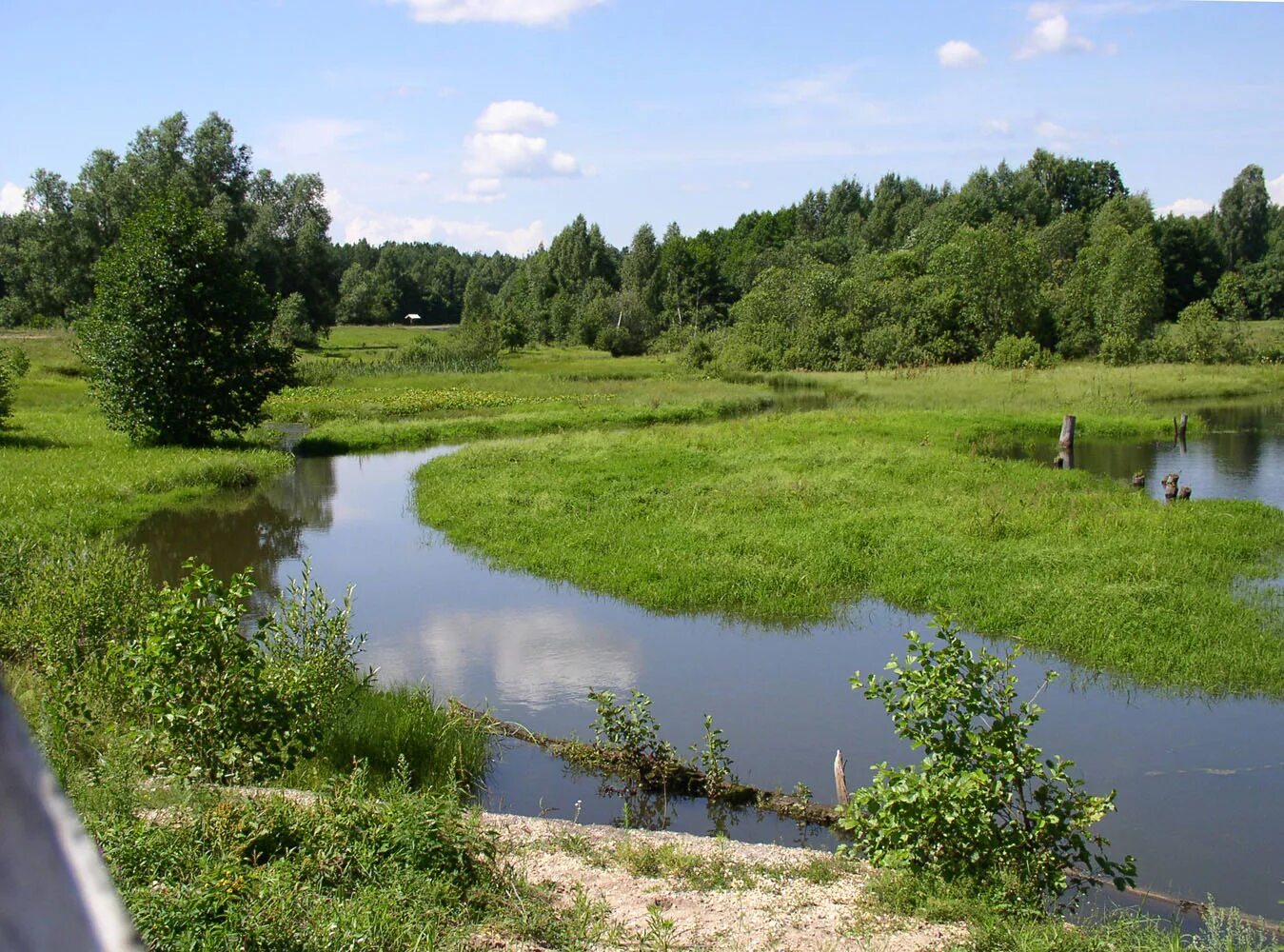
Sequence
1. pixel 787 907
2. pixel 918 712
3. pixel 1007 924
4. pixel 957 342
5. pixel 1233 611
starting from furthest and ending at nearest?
1. pixel 957 342
2. pixel 1233 611
3. pixel 918 712
4. pixel 787 907
5. pixel 1007 924

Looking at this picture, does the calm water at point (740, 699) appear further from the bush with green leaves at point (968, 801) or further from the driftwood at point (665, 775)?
the bush with green leaves at point (968, 801)

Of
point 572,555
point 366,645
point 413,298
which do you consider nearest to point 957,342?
point 572,555

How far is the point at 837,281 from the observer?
6375 centimetres

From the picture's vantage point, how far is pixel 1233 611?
46.1 ft

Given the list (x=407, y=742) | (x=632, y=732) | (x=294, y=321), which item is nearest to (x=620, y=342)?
(x=294, y=321)

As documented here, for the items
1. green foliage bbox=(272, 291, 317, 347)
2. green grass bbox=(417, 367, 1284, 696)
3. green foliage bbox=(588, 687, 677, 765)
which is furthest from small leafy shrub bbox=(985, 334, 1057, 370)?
green foliage bbox=(588, 687, 677, 765)

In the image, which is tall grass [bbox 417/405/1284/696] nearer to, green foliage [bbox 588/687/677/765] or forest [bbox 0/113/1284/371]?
green foliage [bbox 588/687/677/765]

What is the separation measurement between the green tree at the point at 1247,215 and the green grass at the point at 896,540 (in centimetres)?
8407

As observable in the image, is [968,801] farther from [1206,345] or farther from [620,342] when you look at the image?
[620,342]

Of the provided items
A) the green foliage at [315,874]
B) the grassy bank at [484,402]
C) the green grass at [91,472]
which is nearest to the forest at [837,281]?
the grassy bank at [484,402]

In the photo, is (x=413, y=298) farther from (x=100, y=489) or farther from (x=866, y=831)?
(x=866, y=831)

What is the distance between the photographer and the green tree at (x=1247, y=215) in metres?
95.7

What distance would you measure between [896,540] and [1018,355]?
3878cm

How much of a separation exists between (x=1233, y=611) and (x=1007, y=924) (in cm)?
956
